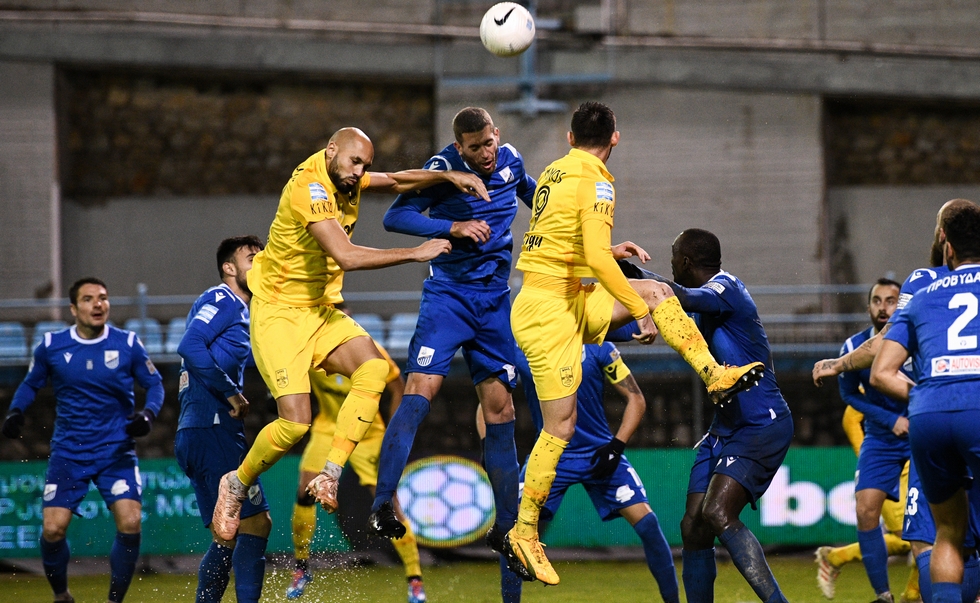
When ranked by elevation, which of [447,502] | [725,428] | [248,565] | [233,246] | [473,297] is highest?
[233,246]

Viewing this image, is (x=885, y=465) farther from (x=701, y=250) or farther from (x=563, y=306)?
(x=563, y=306)

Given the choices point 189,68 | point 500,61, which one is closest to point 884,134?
point 500,61

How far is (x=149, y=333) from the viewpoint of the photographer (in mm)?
13898

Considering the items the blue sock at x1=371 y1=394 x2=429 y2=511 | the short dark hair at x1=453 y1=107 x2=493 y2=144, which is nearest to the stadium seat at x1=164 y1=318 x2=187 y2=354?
the blue sock at x1=371 y1=394 x2=429 y2=511

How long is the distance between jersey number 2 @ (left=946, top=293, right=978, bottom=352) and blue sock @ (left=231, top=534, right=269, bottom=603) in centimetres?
400

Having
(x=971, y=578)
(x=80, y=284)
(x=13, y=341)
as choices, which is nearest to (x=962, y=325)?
(x=971, y=578)

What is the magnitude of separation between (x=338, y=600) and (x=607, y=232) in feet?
12.1

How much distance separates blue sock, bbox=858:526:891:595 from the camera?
292 inches

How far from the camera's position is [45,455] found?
11281 millimetres

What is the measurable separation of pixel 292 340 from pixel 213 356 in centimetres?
88

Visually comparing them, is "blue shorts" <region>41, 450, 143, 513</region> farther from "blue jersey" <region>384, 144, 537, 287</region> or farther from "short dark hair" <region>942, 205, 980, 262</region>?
"short dark hair" <region>942, 205, 980, 262</region>

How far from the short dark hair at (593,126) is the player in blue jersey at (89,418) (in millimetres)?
4128

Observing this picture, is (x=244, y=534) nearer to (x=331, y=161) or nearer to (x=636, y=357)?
(x=331, y=161)

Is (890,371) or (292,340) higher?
(292,340)
